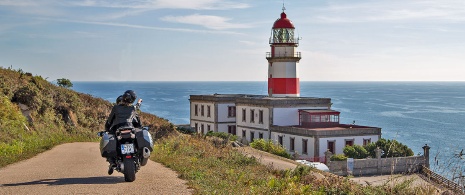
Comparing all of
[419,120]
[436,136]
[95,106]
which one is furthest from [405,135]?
[95,106]

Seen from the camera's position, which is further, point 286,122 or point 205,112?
point 205,112

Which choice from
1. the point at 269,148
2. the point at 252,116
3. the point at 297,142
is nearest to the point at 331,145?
the point at 297,142

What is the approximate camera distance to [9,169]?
12258 mm

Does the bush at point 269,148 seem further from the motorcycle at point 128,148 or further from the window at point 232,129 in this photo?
the motorcycle at point 128,148

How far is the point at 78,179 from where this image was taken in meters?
10.6

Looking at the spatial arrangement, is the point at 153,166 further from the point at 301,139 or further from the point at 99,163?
the point at 301,139

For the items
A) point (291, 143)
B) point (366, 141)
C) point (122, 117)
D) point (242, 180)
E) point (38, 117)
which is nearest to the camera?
point (122, 117)

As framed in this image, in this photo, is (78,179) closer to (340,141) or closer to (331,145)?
(331,145)

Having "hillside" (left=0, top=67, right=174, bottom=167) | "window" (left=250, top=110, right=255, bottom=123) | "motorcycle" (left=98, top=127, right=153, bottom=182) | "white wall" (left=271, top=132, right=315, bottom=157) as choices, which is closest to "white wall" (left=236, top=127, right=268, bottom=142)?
"window" (left=250, top=110, right=255, bottom=123)

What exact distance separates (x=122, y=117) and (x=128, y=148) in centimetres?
70

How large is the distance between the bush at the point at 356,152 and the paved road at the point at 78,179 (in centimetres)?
2872

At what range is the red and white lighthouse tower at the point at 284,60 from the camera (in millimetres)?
56344

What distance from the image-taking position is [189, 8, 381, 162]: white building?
143ft

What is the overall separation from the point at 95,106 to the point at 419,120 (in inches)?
3377
